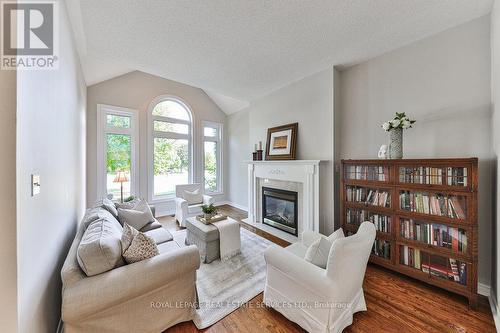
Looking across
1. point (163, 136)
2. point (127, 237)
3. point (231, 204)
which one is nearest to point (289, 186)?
point (127, 237)

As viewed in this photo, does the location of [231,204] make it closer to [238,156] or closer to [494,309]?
[238,156]

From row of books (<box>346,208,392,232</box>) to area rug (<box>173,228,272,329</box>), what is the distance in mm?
1350

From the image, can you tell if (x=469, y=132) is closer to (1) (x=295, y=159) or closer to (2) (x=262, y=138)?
(1) (x=295, y=159)

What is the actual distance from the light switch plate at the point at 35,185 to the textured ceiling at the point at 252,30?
1725 mm

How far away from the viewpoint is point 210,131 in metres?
5.84

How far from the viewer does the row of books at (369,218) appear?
2279mm

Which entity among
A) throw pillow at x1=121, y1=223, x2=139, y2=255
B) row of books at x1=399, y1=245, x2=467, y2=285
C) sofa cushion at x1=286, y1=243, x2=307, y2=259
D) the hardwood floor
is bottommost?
the hardwood floor

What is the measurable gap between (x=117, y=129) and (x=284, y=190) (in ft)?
12.9

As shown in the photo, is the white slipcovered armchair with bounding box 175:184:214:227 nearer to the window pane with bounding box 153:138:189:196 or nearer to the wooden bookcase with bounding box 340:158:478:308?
the window pane with bounding box 153:138:189:196

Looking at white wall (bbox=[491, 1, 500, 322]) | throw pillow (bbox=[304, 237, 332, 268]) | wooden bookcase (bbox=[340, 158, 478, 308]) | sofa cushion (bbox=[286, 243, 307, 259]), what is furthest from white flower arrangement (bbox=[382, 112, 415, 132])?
sofa cushion (bbox=[286, 243, 307, 259])

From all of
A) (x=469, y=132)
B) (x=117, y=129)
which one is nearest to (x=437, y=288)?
(x=469, y=132)

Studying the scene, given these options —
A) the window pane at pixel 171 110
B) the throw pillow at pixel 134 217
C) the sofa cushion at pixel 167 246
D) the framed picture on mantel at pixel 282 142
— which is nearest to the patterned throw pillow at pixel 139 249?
the sofa cushion at pixel 167 246

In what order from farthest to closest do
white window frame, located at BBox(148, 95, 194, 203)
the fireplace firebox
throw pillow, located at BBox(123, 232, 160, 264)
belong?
1. white window frame, located at BBox(148, 95, 194, 203)
2. the fireplace firebox
3. throw pillow, located at BBox(123, 232, 160, 264)

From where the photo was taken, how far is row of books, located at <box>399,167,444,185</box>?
6.32ft
